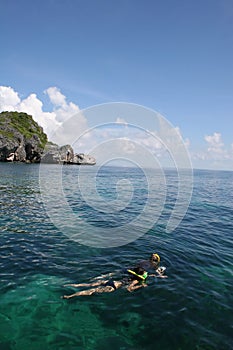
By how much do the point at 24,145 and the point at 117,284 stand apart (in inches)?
5395

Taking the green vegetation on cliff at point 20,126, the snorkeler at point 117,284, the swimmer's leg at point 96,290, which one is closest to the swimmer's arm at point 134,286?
the snorkeler at point 117,284

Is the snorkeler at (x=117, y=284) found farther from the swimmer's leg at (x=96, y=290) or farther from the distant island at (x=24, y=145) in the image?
the distant island at (x=24, y=145)

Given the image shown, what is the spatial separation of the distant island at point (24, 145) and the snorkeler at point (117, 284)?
393ft

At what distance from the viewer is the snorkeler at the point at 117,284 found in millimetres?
12688

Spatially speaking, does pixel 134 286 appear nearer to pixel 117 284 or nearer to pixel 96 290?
pixel 117 284

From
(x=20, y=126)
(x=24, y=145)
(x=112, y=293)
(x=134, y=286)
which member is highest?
(x=20, y=126)

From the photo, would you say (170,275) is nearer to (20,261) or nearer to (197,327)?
(197,327)

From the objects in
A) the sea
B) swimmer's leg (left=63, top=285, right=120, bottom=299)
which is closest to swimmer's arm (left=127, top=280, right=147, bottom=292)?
the sea

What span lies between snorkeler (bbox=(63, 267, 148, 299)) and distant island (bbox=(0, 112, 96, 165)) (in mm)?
119929

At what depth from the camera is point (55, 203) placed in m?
34.8

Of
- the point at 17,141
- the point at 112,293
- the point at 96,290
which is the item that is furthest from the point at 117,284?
Answer: the point at 17,141

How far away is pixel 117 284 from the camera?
13195 millimetres

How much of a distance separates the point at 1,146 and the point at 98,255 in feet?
381

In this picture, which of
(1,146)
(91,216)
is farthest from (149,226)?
(1,146)
